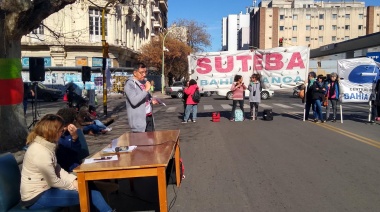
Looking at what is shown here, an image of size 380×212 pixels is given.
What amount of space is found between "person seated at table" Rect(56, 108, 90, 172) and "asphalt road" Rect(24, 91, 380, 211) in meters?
0.83

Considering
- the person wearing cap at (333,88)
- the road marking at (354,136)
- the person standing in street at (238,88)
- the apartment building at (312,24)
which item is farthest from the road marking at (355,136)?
the apartment building at (312,24)

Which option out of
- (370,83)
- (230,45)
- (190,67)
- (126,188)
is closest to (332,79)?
(370,83)

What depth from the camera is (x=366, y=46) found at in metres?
42.0

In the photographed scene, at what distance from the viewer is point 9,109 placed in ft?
29.6

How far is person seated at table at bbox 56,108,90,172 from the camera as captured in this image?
16.3ft

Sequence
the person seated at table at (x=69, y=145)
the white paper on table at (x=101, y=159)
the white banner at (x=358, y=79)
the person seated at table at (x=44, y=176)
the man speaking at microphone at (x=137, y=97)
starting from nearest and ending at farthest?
1. the person seated at table at (x=44, y=176)
2. the white paper on table at (x=101, y=159)
3. the person seated at table at (x=69, y=145)
4. the man speaking at microphone at (x=137, y=97)
5. the white banner at (x=358, y=79)

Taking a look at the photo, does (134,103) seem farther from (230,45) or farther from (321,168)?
(230,45)

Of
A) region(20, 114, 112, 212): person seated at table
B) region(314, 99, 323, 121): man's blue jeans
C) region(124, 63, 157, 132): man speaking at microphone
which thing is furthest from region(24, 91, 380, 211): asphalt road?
region(314, 99, 323, 121): man's blue jeans

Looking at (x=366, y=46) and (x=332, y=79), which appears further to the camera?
(x=366, y=46)

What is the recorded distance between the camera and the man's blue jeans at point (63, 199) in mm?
3910

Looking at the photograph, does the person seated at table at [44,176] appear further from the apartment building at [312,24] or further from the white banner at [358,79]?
the apartment building at [312,24]

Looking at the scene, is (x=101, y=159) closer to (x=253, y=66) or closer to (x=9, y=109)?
(x=9, y=109)

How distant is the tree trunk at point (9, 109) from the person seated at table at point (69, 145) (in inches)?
180

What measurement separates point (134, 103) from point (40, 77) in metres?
8.50
